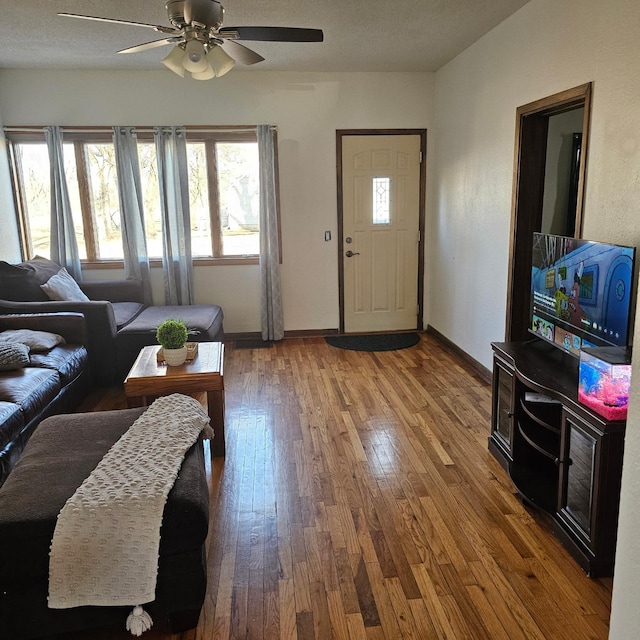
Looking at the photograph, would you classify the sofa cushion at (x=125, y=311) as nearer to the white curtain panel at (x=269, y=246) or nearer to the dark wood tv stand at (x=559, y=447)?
the white curtain panel at (x=269, y=246)

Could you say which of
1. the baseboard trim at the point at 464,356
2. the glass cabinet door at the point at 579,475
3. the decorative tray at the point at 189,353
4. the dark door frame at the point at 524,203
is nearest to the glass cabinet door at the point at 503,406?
the glass cabinet door at the point at 579,475

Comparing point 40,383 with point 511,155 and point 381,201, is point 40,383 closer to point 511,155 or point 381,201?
point 511,155

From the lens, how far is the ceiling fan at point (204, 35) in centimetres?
241

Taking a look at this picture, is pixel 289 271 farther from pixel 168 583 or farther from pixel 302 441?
pixel 168 583

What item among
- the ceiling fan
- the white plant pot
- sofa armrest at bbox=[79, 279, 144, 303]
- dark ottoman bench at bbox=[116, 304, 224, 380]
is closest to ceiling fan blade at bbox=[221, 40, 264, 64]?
the ceiling fan

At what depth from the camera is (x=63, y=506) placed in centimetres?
173

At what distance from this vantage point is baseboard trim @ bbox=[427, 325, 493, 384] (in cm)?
428

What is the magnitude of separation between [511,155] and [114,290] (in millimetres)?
3706

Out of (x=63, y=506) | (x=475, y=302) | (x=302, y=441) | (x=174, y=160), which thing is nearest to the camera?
(x=63, y=506)

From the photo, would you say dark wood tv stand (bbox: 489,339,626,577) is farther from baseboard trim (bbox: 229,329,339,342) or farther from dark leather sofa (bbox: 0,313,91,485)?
baseboard trim (bbox: 229,329,339,342)

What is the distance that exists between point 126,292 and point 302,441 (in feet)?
9.05

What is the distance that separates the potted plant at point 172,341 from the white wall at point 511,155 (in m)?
2.34

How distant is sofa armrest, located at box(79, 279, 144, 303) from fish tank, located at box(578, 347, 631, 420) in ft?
13.6

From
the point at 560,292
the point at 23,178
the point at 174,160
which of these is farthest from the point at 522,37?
the point at 23,178
